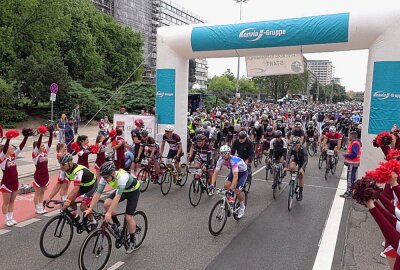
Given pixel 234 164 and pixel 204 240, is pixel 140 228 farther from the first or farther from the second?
pixel 234 164

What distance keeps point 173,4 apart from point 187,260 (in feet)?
458

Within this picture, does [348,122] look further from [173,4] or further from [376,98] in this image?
[173,4]

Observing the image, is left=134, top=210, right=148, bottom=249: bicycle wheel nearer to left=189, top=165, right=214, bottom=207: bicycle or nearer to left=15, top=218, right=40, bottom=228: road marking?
left=189, top=165, right=214, bottom=207: bicycle

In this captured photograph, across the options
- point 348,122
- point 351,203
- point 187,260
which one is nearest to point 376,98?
point 351,203

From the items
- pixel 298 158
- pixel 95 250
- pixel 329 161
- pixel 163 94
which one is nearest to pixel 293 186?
pixel 298 158

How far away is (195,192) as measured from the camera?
353 inches

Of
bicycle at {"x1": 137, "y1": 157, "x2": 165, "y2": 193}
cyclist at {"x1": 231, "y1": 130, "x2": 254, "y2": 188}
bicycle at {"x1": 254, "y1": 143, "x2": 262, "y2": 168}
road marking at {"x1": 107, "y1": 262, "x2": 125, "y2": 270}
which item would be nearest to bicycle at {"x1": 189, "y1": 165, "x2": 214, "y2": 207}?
cyclist at {"x1": 231, "y1": 130, "x2": 254, "y2": 188}

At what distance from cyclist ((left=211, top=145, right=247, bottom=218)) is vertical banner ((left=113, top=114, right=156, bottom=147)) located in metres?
6.57

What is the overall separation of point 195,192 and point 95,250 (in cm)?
406

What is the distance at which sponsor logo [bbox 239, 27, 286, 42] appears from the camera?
36.5 feet

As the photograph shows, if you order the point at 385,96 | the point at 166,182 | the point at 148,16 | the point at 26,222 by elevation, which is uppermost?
the point at 148,16

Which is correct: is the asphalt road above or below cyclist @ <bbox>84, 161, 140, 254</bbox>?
below

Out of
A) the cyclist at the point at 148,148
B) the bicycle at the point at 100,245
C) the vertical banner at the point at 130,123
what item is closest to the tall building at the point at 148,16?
the vertical banner at the point at 130,123

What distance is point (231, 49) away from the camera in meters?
12.1
